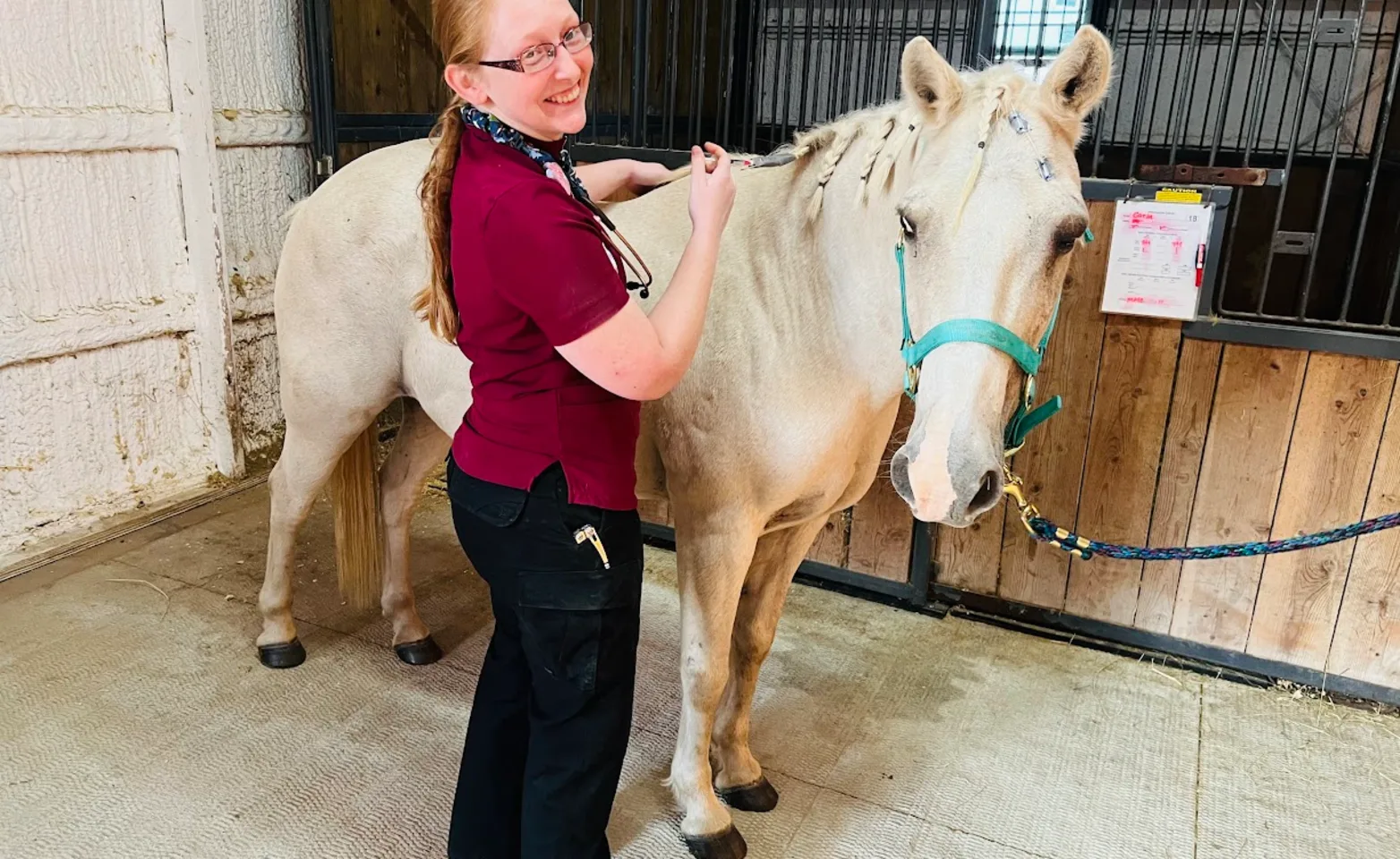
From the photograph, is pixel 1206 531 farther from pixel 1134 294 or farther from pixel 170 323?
pixel 170 323

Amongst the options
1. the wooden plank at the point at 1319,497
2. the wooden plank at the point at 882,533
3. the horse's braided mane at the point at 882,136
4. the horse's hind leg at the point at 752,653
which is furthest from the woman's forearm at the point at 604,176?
the wooden plank at the point at 1319,497

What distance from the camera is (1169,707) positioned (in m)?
2.14

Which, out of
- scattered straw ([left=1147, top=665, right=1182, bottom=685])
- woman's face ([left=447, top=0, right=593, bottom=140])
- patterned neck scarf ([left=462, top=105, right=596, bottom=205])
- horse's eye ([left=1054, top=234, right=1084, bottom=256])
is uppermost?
woman's face ([left=447, top=0, right=593, bottom=140])

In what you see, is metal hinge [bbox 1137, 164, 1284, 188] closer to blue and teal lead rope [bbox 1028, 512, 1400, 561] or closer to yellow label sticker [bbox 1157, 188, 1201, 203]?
yellow label sticker [bbox 1157, 188, 1201, 203]

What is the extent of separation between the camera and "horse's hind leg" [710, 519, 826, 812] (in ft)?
5.70

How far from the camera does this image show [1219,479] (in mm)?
2213

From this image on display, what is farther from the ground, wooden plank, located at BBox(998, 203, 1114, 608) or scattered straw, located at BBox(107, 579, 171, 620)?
wooden plank, located at BBox(998, 203, 1114, 608)

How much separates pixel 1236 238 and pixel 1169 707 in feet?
8.52

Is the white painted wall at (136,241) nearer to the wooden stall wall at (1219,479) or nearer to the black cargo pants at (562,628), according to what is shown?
the black cargo pants at (562,628)

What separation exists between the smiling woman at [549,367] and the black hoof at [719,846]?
14.5 inches

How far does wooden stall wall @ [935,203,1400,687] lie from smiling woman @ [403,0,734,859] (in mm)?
1502

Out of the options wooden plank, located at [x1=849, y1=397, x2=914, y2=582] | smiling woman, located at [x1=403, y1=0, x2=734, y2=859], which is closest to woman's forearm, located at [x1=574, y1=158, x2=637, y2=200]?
smiling woman, located at [x1=403, y1=0, x2=734, y2=859]

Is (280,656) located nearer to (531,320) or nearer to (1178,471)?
(531,320)

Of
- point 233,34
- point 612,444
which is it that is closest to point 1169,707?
point 612,444
